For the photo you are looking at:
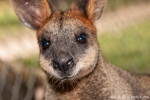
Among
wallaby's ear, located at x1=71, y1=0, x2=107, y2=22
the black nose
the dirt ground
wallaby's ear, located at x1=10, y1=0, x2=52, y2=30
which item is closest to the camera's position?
the black nose

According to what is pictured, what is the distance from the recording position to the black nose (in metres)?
5.95

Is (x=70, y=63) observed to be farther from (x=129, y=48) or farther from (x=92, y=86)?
(x=129, y=48)

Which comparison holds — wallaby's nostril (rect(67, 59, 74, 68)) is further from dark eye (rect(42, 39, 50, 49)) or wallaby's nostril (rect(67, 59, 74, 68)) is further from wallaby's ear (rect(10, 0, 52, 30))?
wallaby's ear (rect(10, 0, 52, 30))

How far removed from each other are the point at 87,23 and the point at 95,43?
0.27 meters

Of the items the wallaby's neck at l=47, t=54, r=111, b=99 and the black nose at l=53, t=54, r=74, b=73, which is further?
the wallaby's neck at l=47, t=54, r=111, b=99

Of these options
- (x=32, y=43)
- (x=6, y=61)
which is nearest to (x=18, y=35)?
(x=32, y=43)

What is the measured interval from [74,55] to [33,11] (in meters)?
1.07

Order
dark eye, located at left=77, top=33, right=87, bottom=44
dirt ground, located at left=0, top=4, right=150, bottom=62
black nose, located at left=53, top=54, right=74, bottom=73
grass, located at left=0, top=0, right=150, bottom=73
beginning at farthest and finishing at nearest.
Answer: dirt ground, located at left=0, top=4, right=150, bottom=62, grass, located at left=0, top=0, right=150, bottom=73, dark eye, located at left=77, top=33, right=87, bottom=44, black nose, located at left=53, top=54, right=74, bottom=73

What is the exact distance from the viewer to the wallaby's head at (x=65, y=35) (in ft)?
20.0

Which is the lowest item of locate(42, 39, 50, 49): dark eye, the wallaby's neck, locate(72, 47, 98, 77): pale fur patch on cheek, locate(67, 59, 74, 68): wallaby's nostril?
the wallaby's neck

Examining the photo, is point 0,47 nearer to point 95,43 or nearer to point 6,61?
point 6,61

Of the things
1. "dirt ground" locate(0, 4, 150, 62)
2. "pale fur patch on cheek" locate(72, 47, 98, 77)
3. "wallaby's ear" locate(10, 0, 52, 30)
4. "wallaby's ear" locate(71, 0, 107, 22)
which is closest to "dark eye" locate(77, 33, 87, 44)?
"pale fur patch on cheek" locate(72, 47, 98, 77)

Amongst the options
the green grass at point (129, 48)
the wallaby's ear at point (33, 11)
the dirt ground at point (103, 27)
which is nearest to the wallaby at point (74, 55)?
the wallaby's ear at point (33, 11)

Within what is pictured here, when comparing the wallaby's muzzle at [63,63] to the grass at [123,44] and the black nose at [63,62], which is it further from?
the grass at [123,44]
